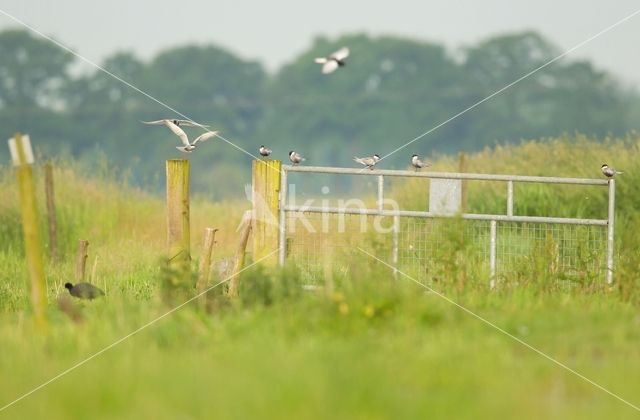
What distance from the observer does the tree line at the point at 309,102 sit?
6456 cm

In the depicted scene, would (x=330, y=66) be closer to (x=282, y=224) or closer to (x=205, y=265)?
(x=282, y=224)

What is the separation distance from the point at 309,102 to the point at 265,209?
54342 millimetres

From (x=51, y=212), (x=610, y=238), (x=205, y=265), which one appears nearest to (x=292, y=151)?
(x=205, y=265)

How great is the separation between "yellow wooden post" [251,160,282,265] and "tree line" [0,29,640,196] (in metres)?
46.4

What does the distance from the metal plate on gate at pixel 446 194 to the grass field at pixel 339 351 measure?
1083mm

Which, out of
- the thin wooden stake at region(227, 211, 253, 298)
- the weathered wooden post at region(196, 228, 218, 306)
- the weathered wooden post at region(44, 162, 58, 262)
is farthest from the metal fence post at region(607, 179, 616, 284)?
the weathered wooden post at region(44, 162, 58, 262)

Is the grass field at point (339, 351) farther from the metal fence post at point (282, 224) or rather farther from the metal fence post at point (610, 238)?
the metal fence post at point (282, 224)

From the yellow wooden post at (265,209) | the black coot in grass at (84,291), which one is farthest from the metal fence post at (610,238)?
the black coot in grass at (84,291)

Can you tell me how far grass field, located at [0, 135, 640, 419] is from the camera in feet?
26.8

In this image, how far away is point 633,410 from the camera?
834 cm

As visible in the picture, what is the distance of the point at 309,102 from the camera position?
68.4m

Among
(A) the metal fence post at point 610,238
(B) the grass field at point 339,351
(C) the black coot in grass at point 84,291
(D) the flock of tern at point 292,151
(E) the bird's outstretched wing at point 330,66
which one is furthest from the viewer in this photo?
(A) the metal fence post at point 610,238

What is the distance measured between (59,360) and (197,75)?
61367 mm

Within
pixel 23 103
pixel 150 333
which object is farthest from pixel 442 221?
pixel 23 103
